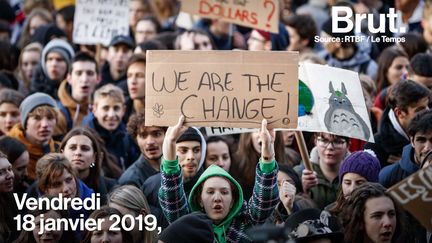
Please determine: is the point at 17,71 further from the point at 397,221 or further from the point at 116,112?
the point at 397,221

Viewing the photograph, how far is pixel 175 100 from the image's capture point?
951 centimetres

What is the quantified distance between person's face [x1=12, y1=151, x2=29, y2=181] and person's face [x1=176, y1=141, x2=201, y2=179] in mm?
1275

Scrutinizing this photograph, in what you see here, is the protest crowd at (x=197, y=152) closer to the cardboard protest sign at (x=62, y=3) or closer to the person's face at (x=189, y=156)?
the person's face at (x=189, y=156)

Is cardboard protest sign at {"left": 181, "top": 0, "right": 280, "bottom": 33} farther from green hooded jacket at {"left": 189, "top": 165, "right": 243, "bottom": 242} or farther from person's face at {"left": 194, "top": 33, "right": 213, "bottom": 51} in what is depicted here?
green hooded jacket at {"left": 189, "top": 165, "right": 243, "bottom": 242}

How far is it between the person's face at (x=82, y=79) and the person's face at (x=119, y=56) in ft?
3.24

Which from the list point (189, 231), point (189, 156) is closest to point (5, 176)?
point (189, 156)

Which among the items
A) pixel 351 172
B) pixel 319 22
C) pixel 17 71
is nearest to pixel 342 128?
pixel 351 172

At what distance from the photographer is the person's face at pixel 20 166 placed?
36.3 feet

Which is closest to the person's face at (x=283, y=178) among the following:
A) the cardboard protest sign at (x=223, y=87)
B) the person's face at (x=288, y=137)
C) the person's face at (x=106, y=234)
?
the cardboard protest sign at (x=223, y=87)

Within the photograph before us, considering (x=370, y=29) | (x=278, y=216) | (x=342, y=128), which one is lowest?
(x=278, y=216)

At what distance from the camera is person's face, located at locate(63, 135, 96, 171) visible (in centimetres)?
1106

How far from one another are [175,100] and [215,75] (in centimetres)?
32

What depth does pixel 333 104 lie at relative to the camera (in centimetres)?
1048

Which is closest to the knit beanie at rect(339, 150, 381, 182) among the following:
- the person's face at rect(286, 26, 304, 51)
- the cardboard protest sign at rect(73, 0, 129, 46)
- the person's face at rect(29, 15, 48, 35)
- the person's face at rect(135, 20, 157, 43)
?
the person's face at rect(286, 26, 304, 51)
